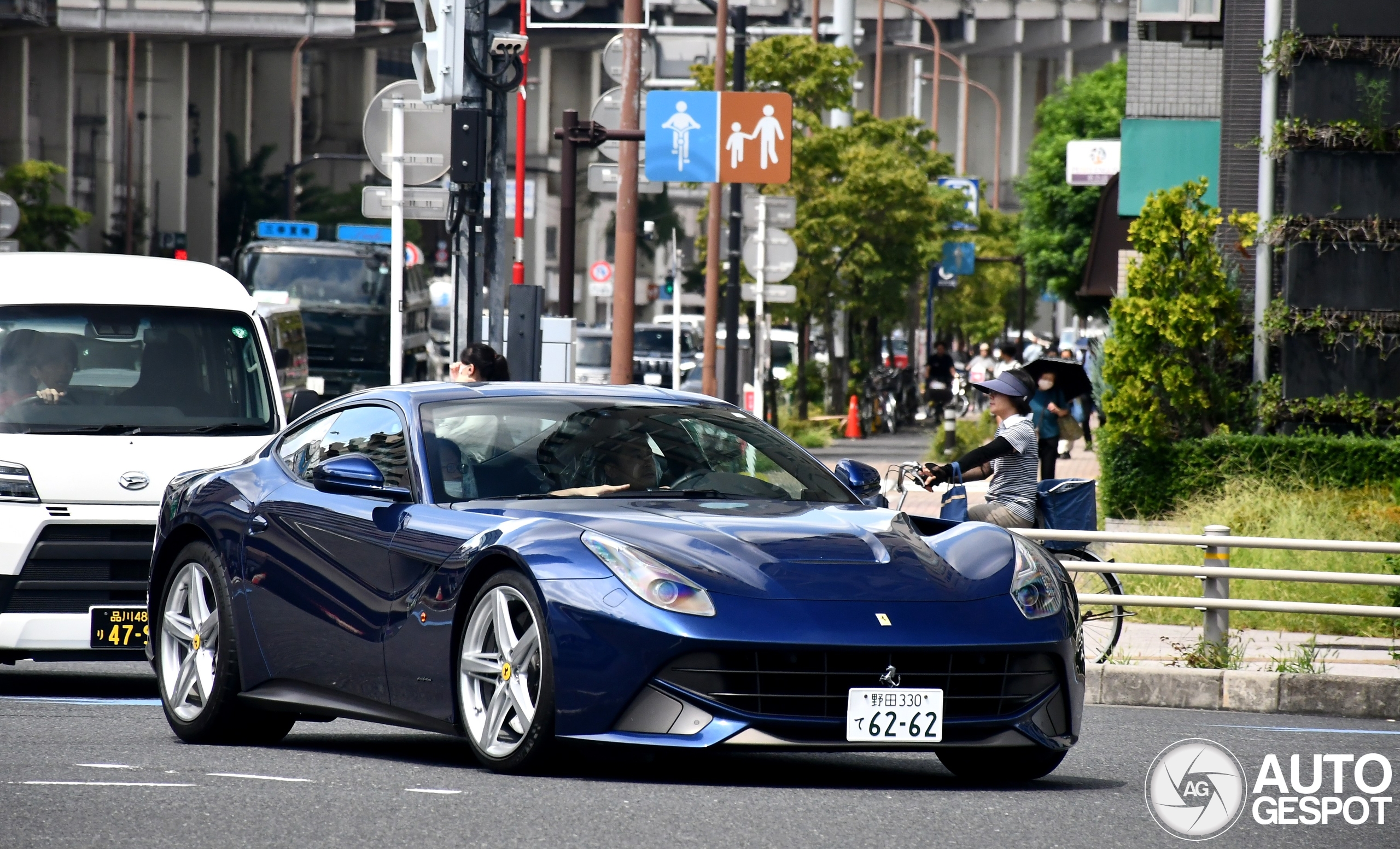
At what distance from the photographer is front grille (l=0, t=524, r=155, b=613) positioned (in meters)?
9.83

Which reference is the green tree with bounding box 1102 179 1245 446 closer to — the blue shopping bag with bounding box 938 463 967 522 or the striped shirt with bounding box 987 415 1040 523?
the striped shirt with bounding box 987 415 1040 523

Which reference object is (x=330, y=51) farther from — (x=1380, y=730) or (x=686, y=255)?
(x=1380, y=730)

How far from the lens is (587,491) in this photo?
7441mm

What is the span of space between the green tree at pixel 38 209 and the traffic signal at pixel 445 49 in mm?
42453

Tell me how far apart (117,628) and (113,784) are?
3.12m

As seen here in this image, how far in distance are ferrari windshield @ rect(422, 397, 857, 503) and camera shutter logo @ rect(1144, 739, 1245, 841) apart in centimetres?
151

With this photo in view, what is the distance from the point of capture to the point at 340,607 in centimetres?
762

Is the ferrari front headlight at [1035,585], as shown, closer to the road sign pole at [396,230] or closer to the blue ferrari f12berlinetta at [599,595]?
the blue ferrari f12berlinetta at [599,595]

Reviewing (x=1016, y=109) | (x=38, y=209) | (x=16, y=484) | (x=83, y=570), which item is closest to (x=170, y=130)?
(x=38, y=209)

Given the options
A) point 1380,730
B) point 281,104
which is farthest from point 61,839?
point 281,104

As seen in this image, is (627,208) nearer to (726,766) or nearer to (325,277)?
(325,277)

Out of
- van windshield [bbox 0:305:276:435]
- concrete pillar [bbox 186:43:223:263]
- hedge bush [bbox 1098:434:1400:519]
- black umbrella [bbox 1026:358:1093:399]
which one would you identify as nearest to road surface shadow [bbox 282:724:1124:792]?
van windshield [bbox 0:305:276:435]

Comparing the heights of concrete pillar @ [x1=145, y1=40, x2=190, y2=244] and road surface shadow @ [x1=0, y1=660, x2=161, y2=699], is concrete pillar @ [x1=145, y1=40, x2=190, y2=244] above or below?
above

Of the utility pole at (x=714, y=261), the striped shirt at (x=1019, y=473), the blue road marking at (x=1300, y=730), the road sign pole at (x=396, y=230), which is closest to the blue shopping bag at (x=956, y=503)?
the striped shirt at (x=1019, y=473)
